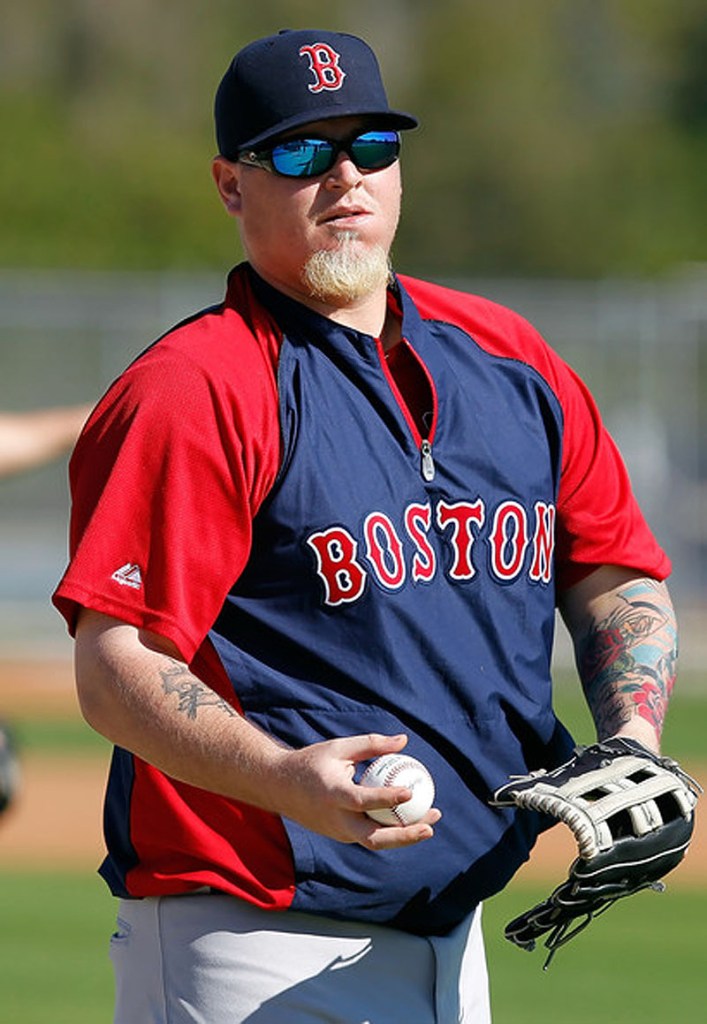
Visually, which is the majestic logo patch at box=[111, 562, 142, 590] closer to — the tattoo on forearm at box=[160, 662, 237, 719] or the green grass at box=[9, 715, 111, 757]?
the tattoo on forearm at box=[160, 662, 237, 719]

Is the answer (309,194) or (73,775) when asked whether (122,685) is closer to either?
(309,194)

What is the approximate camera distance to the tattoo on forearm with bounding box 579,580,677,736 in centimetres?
339

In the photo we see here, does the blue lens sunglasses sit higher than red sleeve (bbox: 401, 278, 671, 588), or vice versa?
the blue lens sunglasses

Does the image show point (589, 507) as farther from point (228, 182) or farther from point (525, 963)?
point (525, 963)

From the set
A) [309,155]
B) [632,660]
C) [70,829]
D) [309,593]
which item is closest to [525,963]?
[70,829]

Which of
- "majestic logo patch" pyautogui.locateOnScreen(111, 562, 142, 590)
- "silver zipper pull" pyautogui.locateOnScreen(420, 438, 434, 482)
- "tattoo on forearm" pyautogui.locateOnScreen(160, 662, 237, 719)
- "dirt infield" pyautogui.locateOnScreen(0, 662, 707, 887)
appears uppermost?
"silver zipper pull" pyautogui.locateOnScreen(420, 438, 434, 482)

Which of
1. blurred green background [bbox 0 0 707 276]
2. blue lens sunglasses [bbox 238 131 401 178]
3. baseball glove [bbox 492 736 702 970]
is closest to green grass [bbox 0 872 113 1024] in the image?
baseball glove [bbox 492 736 702 970]

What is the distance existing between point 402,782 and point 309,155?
105 cm

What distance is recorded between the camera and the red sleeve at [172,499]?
293cm

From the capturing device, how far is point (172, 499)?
295 centimetres

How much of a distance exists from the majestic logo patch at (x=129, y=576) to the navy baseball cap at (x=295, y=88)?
0.74 meters

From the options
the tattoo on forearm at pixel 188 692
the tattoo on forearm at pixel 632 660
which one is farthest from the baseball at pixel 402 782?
the tattoo on forearm at pixel 632 660

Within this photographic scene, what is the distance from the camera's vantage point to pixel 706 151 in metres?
56.8

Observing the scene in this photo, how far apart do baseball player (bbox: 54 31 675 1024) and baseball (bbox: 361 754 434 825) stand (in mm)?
135
